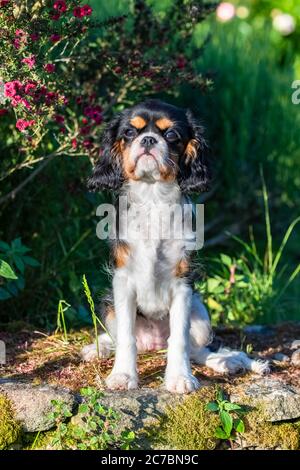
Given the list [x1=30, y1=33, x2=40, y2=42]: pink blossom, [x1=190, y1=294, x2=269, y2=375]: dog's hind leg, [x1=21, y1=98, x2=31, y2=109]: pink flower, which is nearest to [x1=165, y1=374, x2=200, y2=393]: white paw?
[x1=190, y1=294, x2=269, y2=375]: dog's hind leg

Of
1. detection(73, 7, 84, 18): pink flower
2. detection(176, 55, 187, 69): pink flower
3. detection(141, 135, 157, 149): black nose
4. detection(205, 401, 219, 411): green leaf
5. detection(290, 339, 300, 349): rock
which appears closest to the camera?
detection(205, 401, 219, 411): green leaf

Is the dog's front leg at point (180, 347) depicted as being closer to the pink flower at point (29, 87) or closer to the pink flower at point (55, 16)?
the pink flower at point (29, 87)

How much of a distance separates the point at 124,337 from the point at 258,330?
163 centimetres

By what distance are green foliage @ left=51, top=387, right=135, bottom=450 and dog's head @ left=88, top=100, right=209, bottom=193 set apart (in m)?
1.12

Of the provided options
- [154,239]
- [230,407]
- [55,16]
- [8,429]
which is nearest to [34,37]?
[55,16]

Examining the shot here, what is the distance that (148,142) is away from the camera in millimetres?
3998

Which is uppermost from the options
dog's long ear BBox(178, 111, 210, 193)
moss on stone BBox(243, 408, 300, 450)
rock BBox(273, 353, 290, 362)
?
dog's long ear BBox(178, 111, 210, 193)

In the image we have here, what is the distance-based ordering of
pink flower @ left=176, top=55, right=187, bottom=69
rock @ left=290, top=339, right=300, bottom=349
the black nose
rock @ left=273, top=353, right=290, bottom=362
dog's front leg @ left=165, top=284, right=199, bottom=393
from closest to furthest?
dog's front leg @ left=165, top=284, right=199, bottom=393, the black nose, rock @ left=273, top=353, right=290, bottom=362, rock @ left=290, top=339, right=300, bottom=349, pink flower @ left=176, top=55, right=187, bottom=69

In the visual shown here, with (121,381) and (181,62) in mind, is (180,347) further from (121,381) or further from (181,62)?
(181,62)

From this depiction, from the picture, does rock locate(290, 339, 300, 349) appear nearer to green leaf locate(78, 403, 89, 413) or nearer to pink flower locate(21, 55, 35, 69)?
green leaf locate(78, 403, 89, 413)

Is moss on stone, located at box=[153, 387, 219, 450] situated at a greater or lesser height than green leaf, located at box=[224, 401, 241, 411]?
lesser

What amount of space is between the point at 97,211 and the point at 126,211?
1.52 metres

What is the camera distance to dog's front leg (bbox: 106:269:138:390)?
12.8 feet

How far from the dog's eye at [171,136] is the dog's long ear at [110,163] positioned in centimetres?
33
